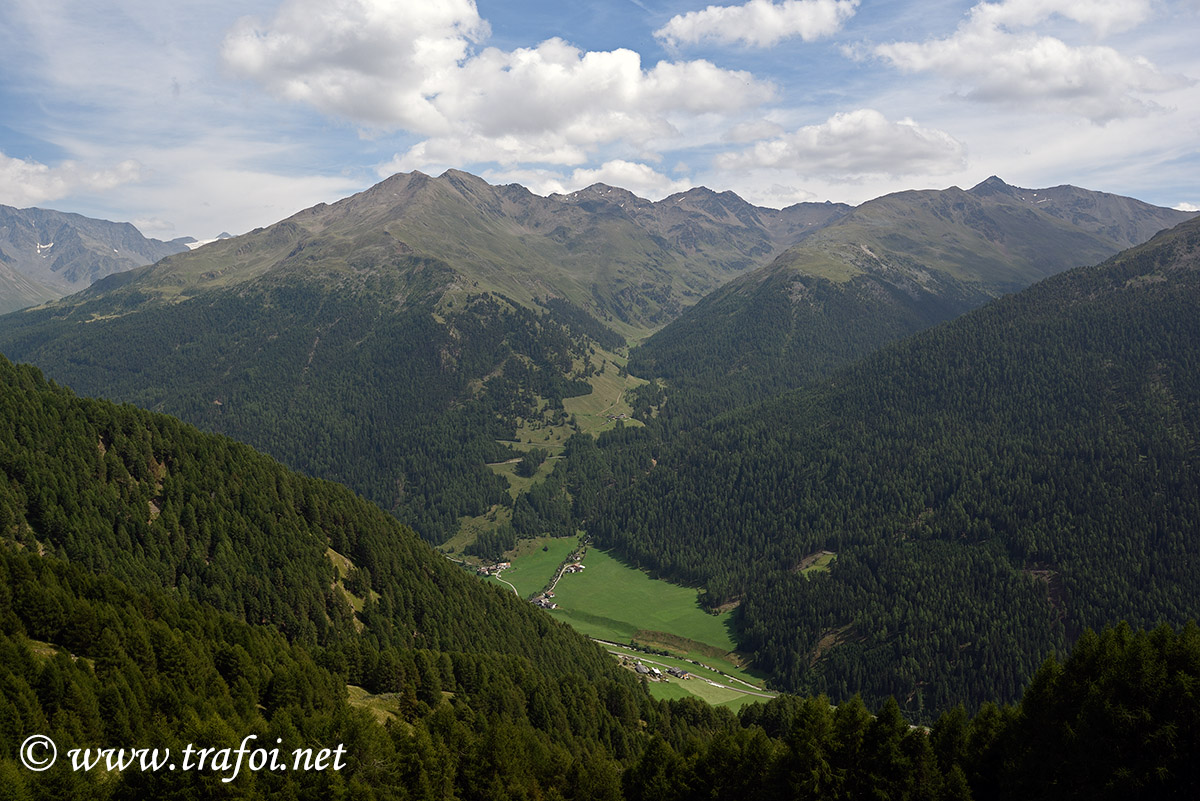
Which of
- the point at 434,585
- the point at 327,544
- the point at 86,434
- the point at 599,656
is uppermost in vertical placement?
the point at 86,434

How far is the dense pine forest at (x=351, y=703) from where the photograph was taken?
187ft

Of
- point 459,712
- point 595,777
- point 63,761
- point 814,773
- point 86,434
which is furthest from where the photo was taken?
point 86,434

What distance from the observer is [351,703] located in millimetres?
90750

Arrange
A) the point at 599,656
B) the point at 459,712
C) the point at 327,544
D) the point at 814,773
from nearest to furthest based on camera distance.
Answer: the point at 814,773, the point at 459,712, the point at 327,544, the point at 599,656

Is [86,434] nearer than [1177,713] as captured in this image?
No

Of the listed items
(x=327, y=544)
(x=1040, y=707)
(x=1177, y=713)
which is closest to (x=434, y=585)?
(x=327, y=544)

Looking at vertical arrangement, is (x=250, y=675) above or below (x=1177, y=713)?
below

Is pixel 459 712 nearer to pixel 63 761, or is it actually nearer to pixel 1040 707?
pixel 63 761

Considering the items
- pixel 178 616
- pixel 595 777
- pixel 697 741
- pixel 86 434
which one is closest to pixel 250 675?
pixel 178 616

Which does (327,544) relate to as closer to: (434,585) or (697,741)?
(434,585)

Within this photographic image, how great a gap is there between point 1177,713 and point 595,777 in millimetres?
52361

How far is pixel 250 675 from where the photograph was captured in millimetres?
81250

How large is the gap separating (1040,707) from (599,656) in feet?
453

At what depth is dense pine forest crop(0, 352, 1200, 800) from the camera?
57.1 metres
